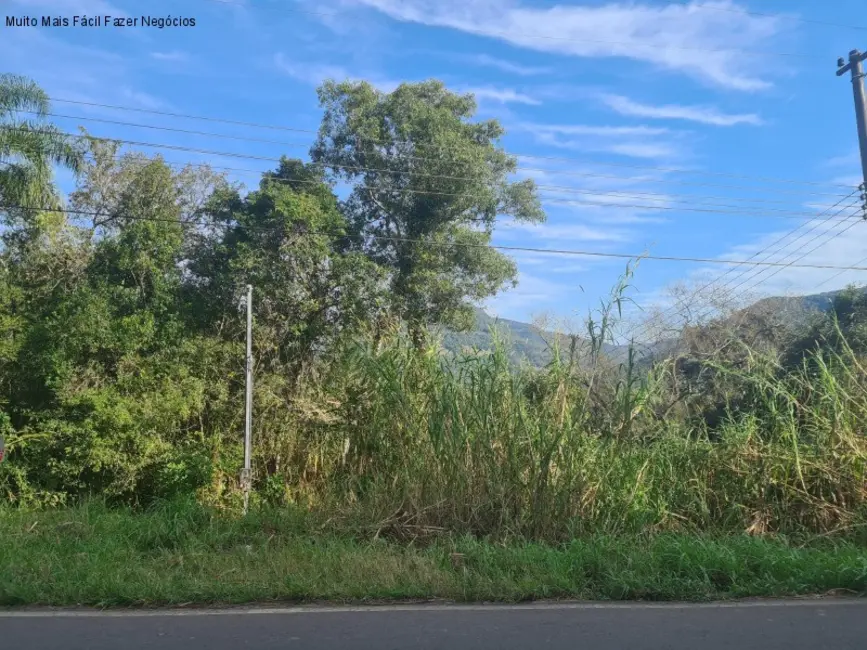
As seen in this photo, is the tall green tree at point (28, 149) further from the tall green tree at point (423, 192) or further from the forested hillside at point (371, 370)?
the tall green tree at point (423, 192)

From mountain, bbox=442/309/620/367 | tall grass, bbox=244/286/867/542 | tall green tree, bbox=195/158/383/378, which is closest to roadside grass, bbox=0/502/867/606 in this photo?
tall grass, bbox=244/286/867/542

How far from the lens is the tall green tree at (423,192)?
15.6 meters

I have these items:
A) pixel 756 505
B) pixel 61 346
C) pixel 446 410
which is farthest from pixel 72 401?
pixel 756 505

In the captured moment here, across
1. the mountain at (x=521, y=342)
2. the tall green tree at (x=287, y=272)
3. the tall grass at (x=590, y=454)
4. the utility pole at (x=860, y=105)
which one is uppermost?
the utility pole at (x=860, y=105)

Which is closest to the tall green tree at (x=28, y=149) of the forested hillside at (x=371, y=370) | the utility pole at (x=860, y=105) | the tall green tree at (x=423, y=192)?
the forested hillside at (x=371, y=370)

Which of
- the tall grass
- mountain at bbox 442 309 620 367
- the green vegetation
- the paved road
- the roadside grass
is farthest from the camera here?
mountain at bbox 442 309 620 367

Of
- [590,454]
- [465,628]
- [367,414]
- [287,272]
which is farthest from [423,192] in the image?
[465,628]

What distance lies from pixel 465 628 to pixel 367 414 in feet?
17.7

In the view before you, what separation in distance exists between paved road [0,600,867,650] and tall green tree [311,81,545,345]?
34.8 ft

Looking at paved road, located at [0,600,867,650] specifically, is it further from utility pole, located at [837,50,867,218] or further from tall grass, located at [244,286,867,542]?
utility pole, located at [837,50,867,218]

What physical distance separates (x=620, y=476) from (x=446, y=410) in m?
2.13

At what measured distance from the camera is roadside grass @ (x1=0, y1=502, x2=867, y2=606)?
17.5ft

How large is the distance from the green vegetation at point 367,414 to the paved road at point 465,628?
35cm

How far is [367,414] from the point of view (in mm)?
9828
